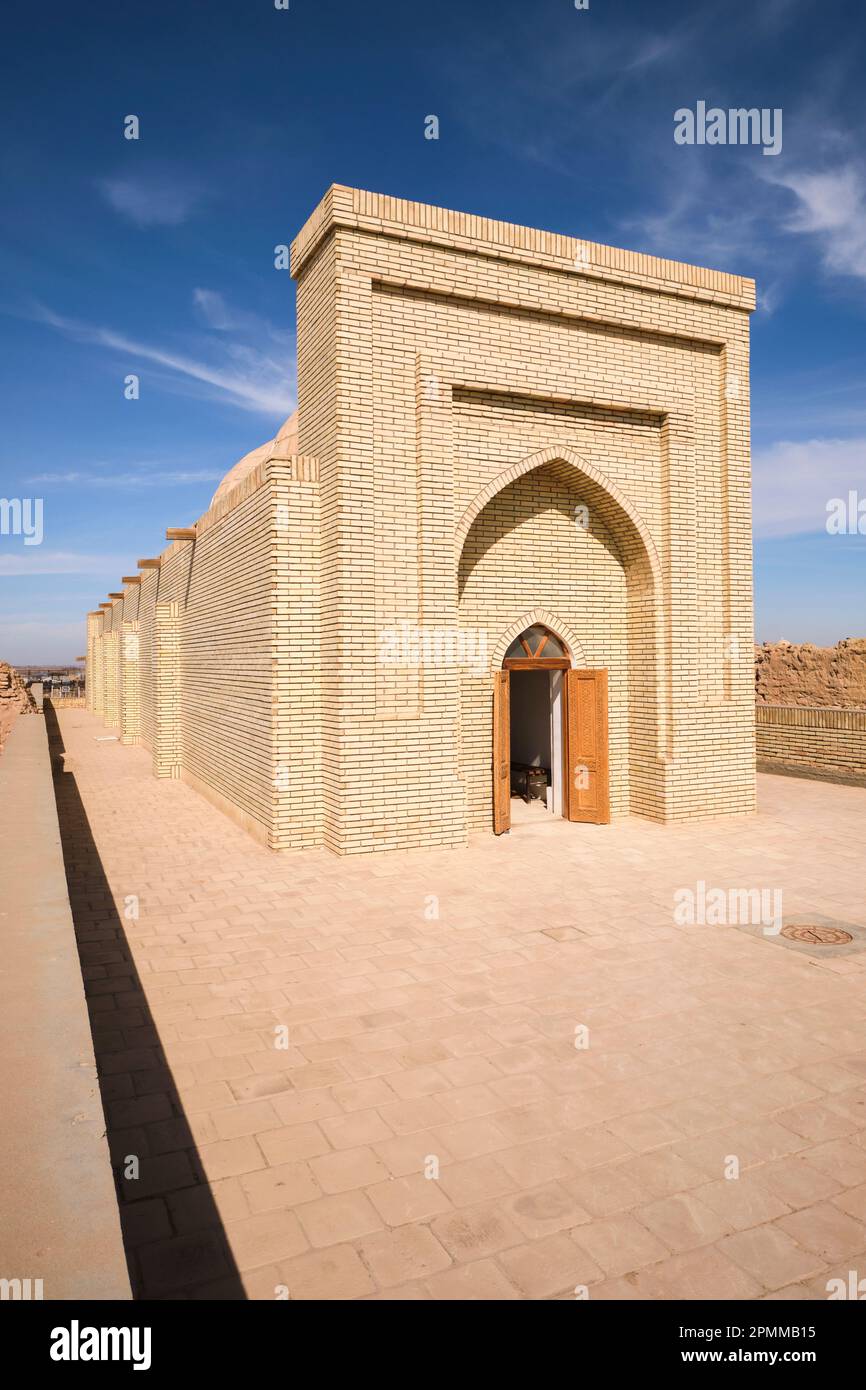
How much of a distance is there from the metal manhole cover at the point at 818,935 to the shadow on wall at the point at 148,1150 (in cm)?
430

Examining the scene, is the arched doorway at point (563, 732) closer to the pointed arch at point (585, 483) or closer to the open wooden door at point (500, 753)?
the open wooden door at point (500, 753)

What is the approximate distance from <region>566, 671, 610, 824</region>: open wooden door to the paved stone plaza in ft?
8.24

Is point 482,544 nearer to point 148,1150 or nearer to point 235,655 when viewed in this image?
point 235,655

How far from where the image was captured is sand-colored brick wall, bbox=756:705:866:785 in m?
12.8

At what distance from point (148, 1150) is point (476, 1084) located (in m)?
→ 1.47

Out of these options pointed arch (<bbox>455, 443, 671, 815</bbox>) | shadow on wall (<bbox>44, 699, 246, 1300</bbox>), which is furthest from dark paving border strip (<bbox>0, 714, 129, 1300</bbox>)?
pointed arch (<bbox>455, 443, 671, 815</bbox>)

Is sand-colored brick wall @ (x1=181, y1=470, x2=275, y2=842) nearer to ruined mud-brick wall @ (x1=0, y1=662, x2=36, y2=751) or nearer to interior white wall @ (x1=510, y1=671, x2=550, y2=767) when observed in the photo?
interior white wall @ (x1=510, y1=671, x2=550, y2=767)

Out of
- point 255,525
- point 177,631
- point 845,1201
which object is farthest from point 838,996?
point 177,631

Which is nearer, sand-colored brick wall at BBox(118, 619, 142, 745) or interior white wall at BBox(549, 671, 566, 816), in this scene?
interior white wall at BBox(549, 671, 566, 816)

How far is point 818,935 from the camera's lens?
5.95 metres

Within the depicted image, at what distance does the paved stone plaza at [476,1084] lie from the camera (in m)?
2.81
